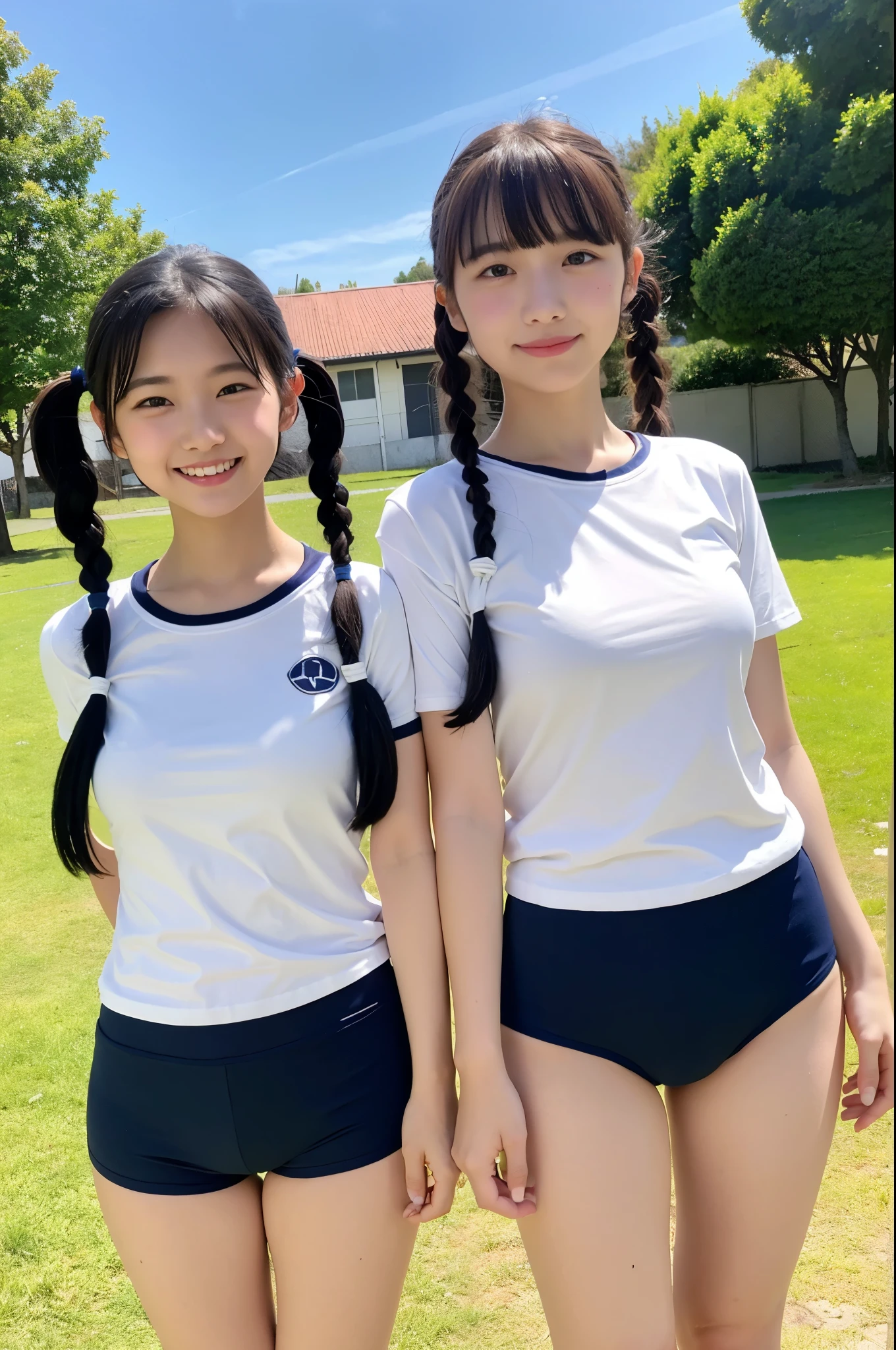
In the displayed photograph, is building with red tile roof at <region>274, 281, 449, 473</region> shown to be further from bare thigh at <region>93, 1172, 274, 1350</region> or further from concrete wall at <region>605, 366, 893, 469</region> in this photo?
bare thigh at <region>93, 1172, 274, 1350</region>

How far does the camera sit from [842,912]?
1616 mm

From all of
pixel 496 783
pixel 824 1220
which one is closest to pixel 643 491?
pixel 496 783

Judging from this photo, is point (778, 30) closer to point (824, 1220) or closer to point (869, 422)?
point (869, 422)

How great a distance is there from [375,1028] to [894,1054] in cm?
71

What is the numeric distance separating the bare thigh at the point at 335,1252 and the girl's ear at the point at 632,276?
1.27m

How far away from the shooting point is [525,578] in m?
1.45

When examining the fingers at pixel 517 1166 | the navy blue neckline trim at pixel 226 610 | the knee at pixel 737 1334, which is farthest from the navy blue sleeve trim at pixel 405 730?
the knee at pixel 737 1334

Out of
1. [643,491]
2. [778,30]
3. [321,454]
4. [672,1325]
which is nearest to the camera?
[672,1325]

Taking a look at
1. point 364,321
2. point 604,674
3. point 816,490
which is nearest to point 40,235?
point 364,321

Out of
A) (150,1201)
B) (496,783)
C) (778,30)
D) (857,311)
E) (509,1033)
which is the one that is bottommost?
(150,1201)

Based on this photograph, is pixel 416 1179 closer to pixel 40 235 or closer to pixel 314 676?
pixel 314 676

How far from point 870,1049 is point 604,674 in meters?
0.69

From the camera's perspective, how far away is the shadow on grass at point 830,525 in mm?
10070

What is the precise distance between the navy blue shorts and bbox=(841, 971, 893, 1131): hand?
2.21ft
